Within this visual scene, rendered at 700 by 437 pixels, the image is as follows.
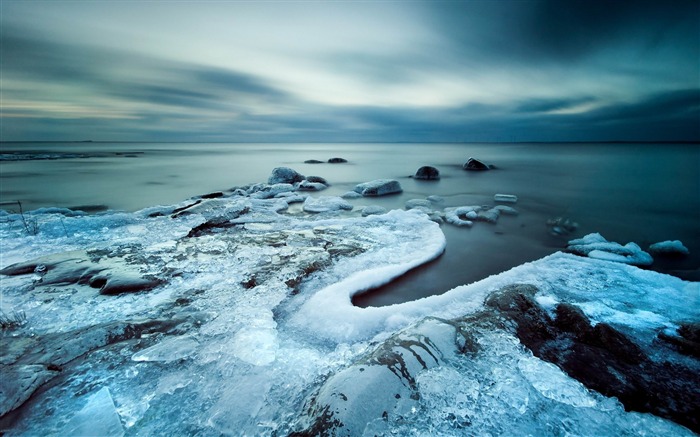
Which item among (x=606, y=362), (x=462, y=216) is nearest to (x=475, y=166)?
(x=462, y=216)

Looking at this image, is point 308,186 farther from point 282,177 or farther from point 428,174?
point 428,174

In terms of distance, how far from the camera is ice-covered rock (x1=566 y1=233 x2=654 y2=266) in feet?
14.7

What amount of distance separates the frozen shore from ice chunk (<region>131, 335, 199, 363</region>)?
0.05ft

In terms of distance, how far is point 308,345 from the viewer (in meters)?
2.50

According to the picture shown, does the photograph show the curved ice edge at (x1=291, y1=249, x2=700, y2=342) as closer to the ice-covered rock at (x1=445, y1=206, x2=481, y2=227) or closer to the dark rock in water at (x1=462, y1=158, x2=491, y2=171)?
the ice-covered rock at (x1=445, y1=206, x2=481, y2=227)

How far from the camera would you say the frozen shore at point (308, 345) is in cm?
178

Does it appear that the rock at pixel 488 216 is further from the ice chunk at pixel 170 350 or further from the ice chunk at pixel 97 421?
the ice chunk at pixel 97 421

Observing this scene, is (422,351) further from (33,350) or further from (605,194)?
(605,194)

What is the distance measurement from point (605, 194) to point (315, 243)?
11.8 meters

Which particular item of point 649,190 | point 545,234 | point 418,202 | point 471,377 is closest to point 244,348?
point 471,377

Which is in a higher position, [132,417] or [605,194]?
[605,194]

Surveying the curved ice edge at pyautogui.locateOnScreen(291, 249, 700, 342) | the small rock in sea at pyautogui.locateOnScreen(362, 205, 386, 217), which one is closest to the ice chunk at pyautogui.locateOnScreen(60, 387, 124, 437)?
the curved ice edge at pyautogui.locateOnScreen(291, 249, 700, 342)

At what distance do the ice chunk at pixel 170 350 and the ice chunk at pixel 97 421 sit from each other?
15.0 inches

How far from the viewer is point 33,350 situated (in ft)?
7.33
